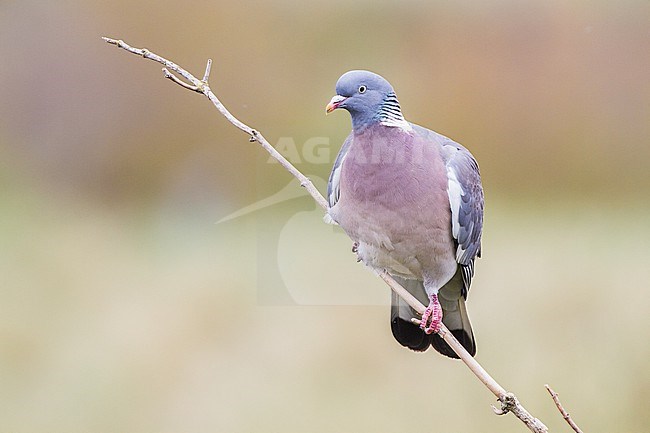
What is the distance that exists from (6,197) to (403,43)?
166 centimetres

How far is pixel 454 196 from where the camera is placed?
1.53 meters

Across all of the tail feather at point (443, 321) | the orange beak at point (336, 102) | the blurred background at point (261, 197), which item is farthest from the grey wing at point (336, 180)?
the blurred background at point (261, 197)

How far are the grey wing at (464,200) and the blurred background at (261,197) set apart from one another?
108cm

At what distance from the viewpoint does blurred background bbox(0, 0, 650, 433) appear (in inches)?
106

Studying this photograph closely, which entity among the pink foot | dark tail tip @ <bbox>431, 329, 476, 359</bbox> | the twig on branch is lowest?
dark tail tip @ <bbox>431, 329, 476, 359</bbox>

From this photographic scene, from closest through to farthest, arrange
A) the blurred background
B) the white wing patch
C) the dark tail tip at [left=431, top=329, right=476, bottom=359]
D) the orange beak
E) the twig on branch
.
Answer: the twig on branch → the orange beak → the white wing patch → the dark tail tip at [left=431, top=329, right=476, bottom=359] → the blurred background

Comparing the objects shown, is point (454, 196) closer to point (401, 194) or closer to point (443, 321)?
point (401, 194)

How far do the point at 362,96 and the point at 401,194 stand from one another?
0.59 ft

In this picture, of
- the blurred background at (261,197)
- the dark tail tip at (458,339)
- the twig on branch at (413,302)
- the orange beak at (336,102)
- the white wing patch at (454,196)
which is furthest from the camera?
the blurred background at (261,197)

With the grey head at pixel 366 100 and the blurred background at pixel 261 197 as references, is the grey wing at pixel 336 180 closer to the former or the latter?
the grey head at pixel 366 100

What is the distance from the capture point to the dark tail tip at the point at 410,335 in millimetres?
1696

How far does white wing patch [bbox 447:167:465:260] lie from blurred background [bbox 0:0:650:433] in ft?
3.76

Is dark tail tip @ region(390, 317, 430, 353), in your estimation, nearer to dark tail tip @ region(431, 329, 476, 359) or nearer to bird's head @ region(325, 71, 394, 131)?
dark tail tip @ region(431, 329, 476, 359)

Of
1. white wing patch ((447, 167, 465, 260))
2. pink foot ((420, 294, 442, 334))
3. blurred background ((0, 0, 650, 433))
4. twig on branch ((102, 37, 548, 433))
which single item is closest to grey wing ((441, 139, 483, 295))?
white wing patch ((447, 167, 465, 260))
